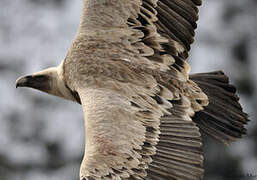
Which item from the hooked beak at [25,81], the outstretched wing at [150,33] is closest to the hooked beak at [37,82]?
the hooked beak at [25,81]

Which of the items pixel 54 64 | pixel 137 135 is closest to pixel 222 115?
pixel 137 135

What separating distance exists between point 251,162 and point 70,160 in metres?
4.11

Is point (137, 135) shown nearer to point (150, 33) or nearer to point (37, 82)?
point (150, 33)

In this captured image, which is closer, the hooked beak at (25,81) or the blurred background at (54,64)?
the hooked beak at (25,81)

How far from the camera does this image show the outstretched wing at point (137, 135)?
7.71 metres

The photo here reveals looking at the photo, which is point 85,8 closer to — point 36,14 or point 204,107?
point 204,107

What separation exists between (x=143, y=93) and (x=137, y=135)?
0.56 m

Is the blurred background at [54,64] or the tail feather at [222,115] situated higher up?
the tail feather at [222,115]

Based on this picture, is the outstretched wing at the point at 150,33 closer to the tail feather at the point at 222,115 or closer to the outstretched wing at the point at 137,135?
the tail feather at the point at 222,115

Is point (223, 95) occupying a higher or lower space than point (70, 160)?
higher

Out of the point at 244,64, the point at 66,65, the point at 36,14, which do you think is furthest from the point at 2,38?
the point at 66,65

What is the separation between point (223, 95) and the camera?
916 centimetres

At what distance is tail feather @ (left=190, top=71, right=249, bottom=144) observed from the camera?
8.87m

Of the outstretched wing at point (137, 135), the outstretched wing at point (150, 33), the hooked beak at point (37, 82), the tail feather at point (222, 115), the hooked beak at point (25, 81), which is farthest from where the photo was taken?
the hooked beak at point (25, 81)
